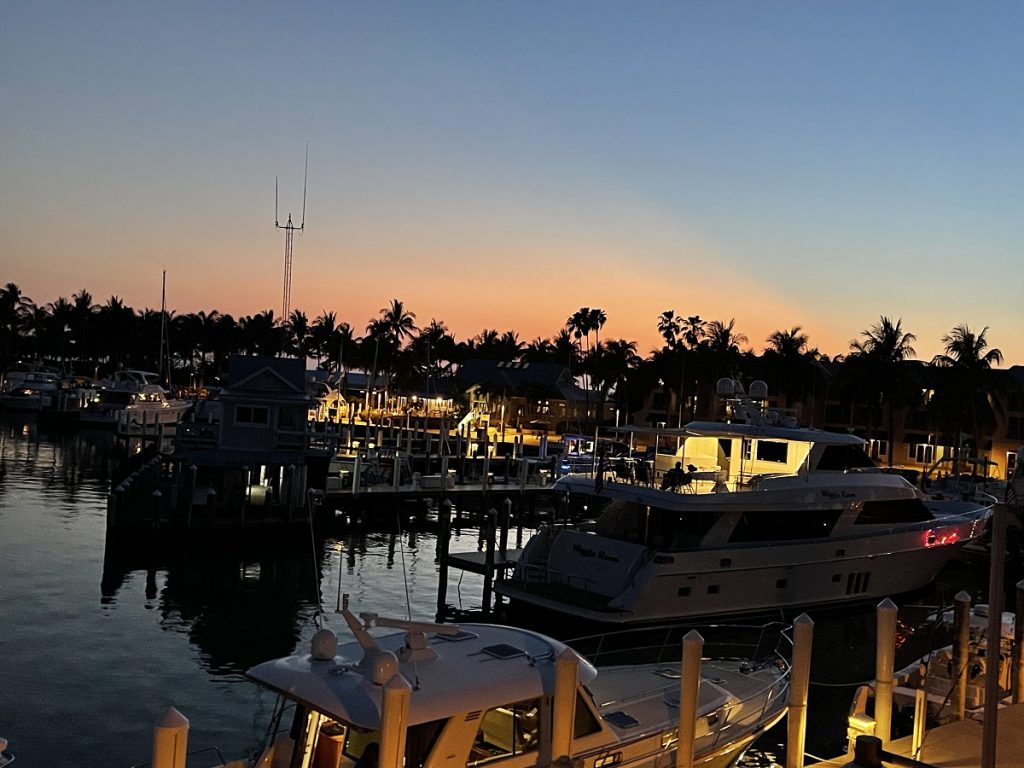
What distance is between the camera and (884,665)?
36.3ft

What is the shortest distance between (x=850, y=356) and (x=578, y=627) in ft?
166

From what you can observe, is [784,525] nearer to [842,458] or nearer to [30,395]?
[842,458]

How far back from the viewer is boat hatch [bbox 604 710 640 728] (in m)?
9.90

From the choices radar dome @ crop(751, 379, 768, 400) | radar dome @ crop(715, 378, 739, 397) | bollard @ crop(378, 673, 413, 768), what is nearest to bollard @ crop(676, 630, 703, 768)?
bollard @ crop(378, 673, 413, 768)

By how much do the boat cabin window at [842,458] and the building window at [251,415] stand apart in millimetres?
21852

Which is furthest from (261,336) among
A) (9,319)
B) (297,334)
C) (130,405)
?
(130,405)

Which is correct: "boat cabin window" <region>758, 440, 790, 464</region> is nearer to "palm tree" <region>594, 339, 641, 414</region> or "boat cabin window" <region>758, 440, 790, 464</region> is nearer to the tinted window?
the tinted window

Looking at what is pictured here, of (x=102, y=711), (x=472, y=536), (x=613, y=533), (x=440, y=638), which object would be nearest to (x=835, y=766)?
(x=440, y=638)

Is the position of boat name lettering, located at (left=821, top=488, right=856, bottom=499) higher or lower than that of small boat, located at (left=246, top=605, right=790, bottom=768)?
higher

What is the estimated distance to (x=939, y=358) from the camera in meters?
65.8

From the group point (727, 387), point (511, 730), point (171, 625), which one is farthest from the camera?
point (727, 387)

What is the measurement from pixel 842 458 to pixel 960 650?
12.9 metres

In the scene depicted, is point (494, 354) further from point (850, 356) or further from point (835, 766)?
point (835, 766)

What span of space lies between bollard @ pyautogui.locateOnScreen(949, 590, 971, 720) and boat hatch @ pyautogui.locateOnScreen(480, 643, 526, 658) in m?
6.57
